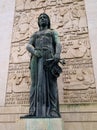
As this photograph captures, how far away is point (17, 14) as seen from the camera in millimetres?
5195

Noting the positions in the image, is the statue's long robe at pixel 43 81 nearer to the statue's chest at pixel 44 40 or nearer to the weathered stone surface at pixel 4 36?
the statue's chest at pixel 44 40

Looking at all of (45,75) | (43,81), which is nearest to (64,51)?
(45,75)

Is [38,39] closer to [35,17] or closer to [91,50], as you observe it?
[91,50]

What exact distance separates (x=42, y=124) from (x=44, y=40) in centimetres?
132

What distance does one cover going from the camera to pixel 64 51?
4.39 metres

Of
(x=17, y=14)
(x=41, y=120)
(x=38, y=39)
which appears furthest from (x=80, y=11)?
(x=41, y=120)

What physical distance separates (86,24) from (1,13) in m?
2.21

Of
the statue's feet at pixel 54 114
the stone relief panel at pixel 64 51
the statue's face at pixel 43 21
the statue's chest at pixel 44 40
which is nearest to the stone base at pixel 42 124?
the statue's feet at pixel 54 114

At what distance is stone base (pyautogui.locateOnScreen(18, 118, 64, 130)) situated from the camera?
2.54 meters

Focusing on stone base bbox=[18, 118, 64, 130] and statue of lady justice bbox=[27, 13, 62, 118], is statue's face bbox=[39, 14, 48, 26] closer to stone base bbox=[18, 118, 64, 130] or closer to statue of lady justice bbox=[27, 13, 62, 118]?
statue of lady justice bbox=[27, 13, 62, 118]

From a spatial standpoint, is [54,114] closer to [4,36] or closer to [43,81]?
[43,81]

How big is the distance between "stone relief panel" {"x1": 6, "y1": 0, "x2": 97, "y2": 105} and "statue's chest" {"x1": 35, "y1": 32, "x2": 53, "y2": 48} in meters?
1.11

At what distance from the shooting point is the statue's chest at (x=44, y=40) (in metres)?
3.21

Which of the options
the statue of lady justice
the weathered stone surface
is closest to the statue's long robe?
the statue of lady justice
